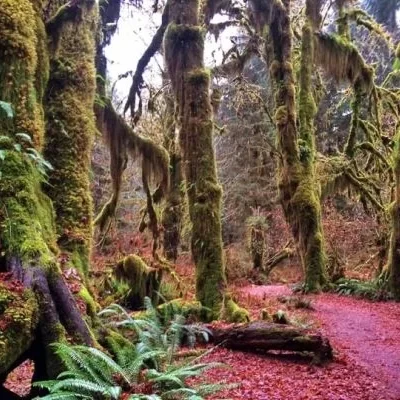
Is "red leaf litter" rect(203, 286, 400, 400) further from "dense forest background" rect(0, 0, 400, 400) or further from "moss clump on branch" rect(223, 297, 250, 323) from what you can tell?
"moss clump on branch" rect(223, 297, 250, 323)

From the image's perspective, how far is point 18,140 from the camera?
18.6 ft

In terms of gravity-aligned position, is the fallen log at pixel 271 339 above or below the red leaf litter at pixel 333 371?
above

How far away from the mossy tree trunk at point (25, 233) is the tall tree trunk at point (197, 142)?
209 inches

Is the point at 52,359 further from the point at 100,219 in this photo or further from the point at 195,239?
the point at 100,219

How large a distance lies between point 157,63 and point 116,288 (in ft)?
32.8

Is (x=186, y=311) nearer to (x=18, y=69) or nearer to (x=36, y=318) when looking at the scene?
(x=36, y=318)

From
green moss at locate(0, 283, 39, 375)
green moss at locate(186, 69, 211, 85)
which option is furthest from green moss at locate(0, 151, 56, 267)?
green moss at locate(186, 69, 211, 85)

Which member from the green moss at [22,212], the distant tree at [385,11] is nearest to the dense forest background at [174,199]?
the green moss at [22,212]


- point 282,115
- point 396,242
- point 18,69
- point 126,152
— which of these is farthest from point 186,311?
point 282,115

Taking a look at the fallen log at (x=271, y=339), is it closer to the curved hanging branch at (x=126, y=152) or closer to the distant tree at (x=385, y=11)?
the curved hanging branch at (x=126, y=152)

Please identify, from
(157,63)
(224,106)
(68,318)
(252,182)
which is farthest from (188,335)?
(224,106)

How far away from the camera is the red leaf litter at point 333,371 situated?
6.71m

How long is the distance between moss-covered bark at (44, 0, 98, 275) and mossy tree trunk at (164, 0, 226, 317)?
3754 millimetres

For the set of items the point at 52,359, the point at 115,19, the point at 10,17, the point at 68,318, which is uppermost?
the point at 115,19
